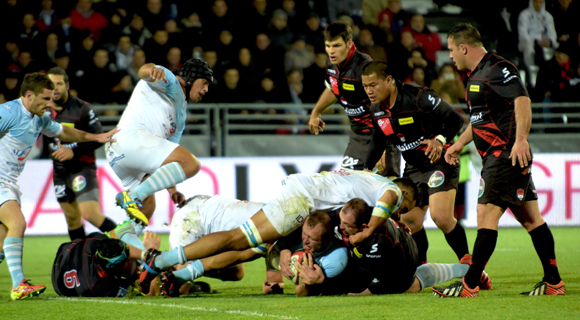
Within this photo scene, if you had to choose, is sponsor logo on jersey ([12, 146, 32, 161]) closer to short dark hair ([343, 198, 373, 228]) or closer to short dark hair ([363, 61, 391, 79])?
short dark hair ([343, 198, 373, 228])

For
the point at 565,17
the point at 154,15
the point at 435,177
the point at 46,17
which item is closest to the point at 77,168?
the point at 435,177

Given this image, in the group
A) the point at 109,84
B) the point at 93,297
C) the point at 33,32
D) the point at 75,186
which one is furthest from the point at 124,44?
the point at 93,297

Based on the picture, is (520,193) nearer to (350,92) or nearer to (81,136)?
(350,92)

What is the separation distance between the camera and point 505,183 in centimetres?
505

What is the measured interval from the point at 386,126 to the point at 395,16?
27.8ft

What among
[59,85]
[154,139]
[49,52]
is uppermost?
[49,52]

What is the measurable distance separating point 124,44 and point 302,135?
3672 mm

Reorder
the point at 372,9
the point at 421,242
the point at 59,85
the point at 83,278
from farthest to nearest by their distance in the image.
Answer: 1. the point at 372,9
2. the point at 59,85
3. the point at 421,242
4. the point at 83,278

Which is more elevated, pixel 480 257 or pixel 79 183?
pixel 79 183

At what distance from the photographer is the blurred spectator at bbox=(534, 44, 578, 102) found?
13.4 metres

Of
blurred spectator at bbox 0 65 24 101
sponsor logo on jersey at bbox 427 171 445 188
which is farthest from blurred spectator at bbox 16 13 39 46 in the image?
sponsor logo on jersey at bbox 427 171 445 188

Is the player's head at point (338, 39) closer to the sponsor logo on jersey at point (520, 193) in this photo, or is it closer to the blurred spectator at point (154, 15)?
the sponsor logo on jersey at point (520, 193)

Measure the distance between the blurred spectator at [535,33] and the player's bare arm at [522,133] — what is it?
32.2 ft

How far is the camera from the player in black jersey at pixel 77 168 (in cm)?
802
